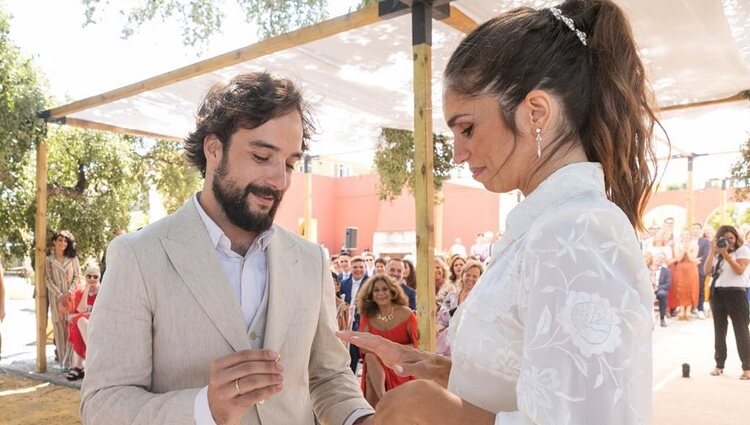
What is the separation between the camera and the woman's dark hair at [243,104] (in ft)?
6.05

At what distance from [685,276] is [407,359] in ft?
43.9

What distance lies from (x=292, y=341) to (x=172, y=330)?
0.35m

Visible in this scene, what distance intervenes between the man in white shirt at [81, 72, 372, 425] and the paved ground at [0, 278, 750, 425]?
5.15 m

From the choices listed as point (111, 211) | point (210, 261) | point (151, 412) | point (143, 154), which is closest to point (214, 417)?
point (151, 412)

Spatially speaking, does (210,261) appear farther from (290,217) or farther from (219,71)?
(290,217)

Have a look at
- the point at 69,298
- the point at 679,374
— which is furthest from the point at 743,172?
the point at 69,298

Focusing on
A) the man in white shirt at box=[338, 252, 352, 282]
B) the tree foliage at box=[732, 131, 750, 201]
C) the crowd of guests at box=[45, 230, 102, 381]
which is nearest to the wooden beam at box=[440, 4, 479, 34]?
the tree foliage at box=[732, 131, 750, 201]

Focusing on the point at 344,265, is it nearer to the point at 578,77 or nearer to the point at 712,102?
the point at 712,102

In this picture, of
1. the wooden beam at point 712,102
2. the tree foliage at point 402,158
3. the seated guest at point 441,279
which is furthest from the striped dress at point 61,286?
the wooden beam at point 712,102

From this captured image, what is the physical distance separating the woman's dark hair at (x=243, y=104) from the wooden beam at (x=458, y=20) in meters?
2.65

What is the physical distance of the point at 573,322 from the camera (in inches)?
35.5

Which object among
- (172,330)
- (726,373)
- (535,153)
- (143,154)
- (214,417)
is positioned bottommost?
(726,373)

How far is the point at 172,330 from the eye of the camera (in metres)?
1.59

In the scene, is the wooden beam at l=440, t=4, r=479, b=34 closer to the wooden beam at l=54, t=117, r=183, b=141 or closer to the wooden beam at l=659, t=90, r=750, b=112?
the wooden beam at l=659, t=90, r=750, b=112
